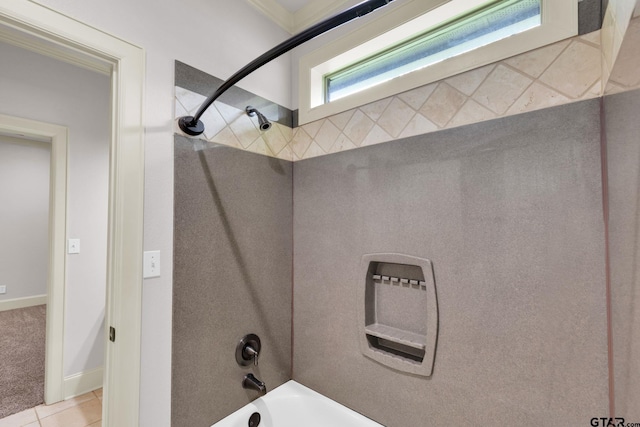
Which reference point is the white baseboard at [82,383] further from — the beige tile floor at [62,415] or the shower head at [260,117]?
the shower head at [260,117]

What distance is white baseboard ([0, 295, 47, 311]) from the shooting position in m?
4.06

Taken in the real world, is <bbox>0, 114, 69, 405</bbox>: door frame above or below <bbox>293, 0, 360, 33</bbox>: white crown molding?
below

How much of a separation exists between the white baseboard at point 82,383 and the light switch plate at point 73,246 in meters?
1.01

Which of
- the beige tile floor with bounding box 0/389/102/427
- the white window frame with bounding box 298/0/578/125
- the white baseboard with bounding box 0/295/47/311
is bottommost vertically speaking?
the beige tile floor with bounding box 0/389/102/427

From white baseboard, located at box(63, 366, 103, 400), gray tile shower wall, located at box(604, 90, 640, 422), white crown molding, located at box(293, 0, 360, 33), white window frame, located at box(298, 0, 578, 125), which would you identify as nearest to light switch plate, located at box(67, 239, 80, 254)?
white baseboard, located at box(63, 366, 103, 400)

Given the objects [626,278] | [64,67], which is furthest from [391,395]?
[64,67]

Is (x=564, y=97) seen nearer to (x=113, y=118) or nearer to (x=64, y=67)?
(x=113, y=118)

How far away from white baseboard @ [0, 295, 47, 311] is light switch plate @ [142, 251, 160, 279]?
5.15 metres

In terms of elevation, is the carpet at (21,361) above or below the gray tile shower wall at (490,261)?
below

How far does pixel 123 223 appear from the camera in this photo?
111 centimetres

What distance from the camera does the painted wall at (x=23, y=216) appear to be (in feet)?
13.4

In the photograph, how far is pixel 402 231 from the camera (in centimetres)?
135

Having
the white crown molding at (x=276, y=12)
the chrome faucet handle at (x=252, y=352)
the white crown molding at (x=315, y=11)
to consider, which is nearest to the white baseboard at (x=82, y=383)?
the chrome faucet handle at (x=252, y=352)

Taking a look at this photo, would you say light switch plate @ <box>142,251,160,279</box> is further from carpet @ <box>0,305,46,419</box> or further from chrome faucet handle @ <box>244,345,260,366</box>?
carpet @ <box>0,305,46,419</box>
